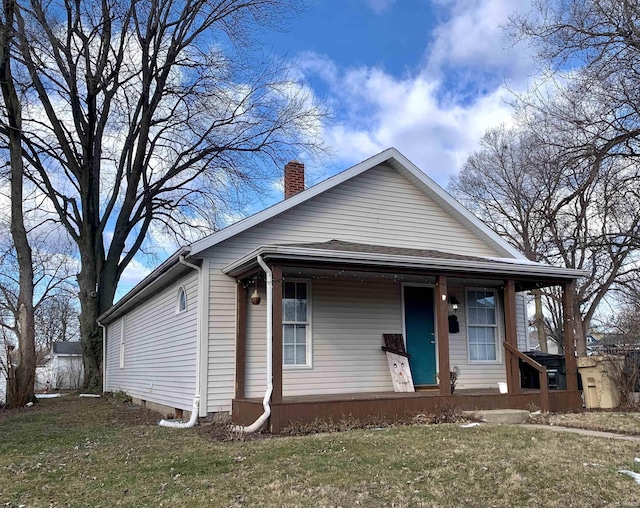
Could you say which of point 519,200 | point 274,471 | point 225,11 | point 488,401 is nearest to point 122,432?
point 274,471

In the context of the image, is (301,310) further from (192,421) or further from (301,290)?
(192,421)

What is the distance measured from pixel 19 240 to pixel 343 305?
10359 millimetres

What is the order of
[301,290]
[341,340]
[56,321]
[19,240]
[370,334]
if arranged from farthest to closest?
[56,321] → [19,240] → [370,334] → [341,340] → [301,290]

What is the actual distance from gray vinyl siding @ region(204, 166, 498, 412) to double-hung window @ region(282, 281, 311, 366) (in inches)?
36.7

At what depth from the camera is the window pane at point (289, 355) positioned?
1007 cm

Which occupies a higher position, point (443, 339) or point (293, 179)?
point (293, 179)

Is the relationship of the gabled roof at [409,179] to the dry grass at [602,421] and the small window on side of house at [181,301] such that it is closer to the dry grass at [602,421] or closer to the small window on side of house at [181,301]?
the small window on side of house at [181,301]

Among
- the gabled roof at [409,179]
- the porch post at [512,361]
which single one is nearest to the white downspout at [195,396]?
the gabled roof at [409,179]

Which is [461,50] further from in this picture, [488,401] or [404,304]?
[488,401]

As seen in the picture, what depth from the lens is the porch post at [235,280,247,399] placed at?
9.48 meters

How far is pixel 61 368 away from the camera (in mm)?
30141

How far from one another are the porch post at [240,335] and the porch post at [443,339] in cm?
320

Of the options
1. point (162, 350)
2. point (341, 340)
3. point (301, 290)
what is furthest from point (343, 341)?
point (162, 350)

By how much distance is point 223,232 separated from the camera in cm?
970
